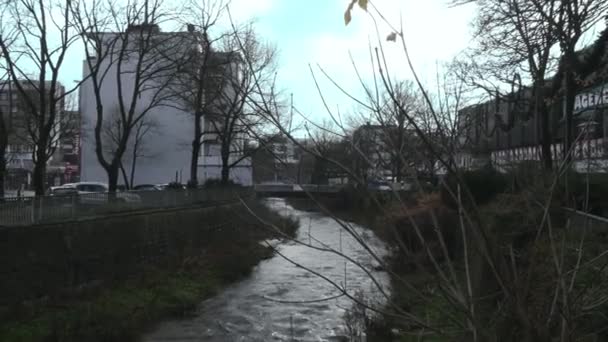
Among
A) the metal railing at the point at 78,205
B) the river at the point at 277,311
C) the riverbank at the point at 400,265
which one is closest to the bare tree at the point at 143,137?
the metal railing at the point at 78,205

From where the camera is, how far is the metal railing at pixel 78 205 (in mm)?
16359

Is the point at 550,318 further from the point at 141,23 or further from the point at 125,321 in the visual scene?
the point at 141,23

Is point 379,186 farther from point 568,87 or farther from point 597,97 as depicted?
point 568,87

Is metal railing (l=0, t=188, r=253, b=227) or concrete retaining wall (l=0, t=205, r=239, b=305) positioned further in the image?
metal railing (l=0, t=188, r=253, b=227)

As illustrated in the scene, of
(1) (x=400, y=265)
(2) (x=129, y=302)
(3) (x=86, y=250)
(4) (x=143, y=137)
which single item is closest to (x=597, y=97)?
(1) (x=400, y=265)

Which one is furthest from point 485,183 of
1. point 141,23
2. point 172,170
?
point 172,170

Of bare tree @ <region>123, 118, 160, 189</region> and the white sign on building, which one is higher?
bare tree @ <region>123, 118, 160, 189</region>

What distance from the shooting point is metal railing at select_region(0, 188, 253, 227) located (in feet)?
53.7

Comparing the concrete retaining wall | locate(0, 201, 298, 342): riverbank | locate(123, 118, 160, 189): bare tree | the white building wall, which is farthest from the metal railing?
the white building wall

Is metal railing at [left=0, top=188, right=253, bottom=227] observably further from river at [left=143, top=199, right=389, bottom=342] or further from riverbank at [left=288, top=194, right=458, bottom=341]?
river at [left=143, top=199, right=389, bottom=342]

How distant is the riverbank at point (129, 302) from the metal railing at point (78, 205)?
2004 millimetres

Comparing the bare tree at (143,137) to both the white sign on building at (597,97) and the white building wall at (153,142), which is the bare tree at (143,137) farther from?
the white sign on building at (597,97)

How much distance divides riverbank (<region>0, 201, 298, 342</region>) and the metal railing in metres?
2.00

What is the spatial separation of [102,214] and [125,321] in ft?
19.8
